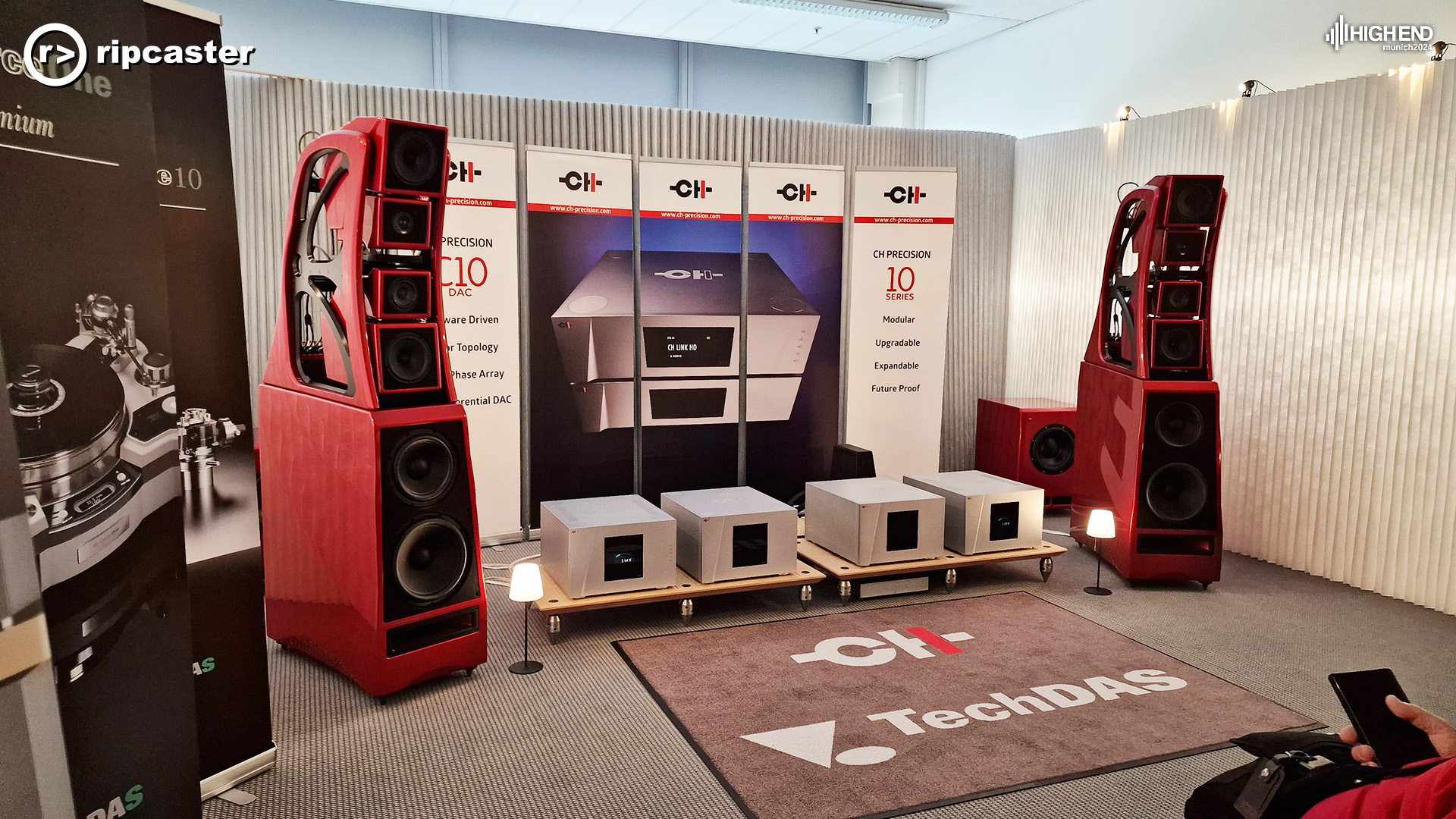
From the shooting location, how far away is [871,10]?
6602mm

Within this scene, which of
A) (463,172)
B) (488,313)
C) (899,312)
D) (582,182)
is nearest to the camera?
(463,172)

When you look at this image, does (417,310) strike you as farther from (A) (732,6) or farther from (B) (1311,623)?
(A) (732,6)

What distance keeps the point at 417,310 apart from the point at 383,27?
504 cm

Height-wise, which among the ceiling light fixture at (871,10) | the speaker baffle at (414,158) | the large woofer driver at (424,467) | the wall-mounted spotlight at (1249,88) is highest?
the ceiling light fixture at (871,10)

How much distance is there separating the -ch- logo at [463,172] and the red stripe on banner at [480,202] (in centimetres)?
10

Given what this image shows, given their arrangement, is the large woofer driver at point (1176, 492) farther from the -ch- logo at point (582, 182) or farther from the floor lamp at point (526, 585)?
the -ch- logo at point (582, 182)

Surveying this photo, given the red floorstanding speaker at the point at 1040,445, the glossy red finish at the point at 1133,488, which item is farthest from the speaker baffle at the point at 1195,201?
the red floorstanding speaker at the point at 1040,445

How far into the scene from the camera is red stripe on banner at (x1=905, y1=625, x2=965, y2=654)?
3.63 m

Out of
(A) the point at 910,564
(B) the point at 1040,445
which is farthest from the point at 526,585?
(B) the point at 1040,445

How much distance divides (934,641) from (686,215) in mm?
2831

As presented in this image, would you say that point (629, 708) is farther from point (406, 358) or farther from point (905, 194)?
point (905, 194)

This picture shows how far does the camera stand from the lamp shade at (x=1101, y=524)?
434 centimetres

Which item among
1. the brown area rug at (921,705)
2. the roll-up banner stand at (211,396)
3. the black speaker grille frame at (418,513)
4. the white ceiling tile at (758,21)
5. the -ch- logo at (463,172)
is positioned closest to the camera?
the roll-up banner stand at (211,396)

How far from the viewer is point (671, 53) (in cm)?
798
